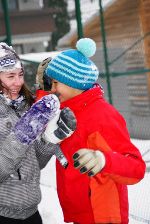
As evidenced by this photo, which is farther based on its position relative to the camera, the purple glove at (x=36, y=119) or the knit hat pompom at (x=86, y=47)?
the knit hat pompom at (x=86, y=47)

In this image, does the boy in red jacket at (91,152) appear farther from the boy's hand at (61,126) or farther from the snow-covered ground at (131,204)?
the snow-covered ground at (131,204)

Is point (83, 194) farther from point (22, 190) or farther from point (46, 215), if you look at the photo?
point (46, 215)

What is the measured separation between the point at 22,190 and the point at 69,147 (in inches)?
13.4

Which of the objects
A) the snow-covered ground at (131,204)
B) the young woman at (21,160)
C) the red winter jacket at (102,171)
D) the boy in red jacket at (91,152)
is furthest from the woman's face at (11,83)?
the snow-covered ground at (131,204)

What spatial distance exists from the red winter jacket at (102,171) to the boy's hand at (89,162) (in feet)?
0.15

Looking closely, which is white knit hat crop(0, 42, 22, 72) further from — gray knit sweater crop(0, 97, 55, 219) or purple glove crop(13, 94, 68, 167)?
→ purple glove crop(13, 94, 68, 167)

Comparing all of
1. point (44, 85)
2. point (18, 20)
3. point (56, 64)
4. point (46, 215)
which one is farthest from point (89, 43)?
point (18, 20)

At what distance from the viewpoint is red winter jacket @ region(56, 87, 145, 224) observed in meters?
1.77

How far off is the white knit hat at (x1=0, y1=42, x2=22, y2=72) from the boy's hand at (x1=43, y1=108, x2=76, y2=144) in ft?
1.39

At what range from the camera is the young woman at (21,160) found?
2.06 m

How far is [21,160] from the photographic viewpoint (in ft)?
6.57

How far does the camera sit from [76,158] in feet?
5.35

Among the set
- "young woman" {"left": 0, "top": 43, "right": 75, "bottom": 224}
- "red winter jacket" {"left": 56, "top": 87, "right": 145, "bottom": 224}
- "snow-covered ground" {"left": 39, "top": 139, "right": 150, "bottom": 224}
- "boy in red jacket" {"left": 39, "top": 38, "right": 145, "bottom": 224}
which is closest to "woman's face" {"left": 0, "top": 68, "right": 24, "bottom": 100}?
"young woman" {"left": 0, "top": 43, "right": 75, "bottom": 224}

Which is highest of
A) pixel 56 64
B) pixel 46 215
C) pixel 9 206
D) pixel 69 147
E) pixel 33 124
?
pixel 56 64
